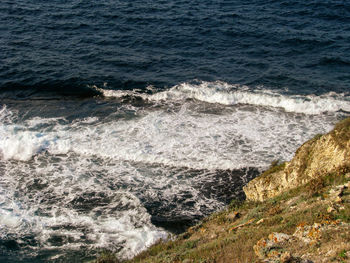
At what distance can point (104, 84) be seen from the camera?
3041 cm

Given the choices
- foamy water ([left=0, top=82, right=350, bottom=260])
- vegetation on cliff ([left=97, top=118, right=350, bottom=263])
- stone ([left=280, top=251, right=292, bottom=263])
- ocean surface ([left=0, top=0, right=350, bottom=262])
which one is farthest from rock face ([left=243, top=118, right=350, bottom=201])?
stone ([left=280, top=251, right=292, bottom=263])

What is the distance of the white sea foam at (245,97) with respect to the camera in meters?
25.7

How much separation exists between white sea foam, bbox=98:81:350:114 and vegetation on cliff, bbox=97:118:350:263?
12001 mm

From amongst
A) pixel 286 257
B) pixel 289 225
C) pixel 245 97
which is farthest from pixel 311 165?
pixel 245 97

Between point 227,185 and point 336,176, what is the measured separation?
6.41m

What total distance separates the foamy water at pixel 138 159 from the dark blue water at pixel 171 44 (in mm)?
3123

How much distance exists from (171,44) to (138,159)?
18522mm

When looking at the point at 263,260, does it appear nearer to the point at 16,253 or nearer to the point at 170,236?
the point at 170,236

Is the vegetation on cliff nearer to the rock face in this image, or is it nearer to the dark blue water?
the rock face

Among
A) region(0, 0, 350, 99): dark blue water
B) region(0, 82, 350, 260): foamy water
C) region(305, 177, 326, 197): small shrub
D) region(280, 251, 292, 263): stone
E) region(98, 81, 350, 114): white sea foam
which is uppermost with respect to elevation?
region(0, 0, 350, 99): dark blue water

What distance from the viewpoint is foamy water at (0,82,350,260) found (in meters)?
15.9

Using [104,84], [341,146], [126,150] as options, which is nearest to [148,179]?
[126,150]

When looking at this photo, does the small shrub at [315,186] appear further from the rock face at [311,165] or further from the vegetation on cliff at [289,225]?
the rock face at [311,165]

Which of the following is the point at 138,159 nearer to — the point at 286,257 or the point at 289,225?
the point at 289,225
